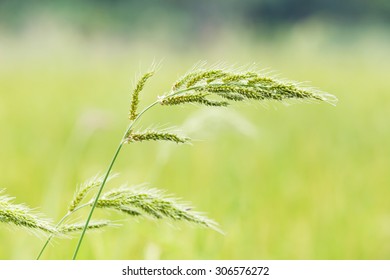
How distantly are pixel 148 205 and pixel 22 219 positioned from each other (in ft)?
0.58

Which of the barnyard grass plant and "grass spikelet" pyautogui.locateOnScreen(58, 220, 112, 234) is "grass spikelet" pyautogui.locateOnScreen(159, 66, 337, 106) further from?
"grass spikelet" pyautogui.locateOnScreen(58, 220, 112, 234)

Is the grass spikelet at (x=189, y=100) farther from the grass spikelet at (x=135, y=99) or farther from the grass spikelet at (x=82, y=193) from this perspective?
the grass spikelet at (x=82, y=193)

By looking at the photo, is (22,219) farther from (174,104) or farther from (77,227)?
(174,104)

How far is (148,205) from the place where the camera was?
1.07 meters

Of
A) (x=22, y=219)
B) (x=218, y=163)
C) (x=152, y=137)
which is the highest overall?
(x=218, y=163)

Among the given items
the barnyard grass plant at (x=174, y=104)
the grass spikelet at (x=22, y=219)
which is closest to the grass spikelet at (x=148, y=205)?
the barnyard grass plant at (x=174, y=104)

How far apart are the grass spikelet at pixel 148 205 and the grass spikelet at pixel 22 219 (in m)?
0.10

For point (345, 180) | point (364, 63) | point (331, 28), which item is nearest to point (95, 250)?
point (345, 180)

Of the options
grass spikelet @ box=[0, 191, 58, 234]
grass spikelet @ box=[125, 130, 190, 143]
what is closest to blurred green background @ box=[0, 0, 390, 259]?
grass spikelet @ box=[0, 191, 58, 234]

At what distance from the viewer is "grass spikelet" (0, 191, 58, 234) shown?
99 cm

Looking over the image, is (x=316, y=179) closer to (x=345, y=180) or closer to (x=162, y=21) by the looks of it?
(x=345, y=180)

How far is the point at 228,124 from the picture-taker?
2.48 m

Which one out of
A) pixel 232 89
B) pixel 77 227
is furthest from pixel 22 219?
pixel 232 89

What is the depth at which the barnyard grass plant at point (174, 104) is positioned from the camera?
972mm
